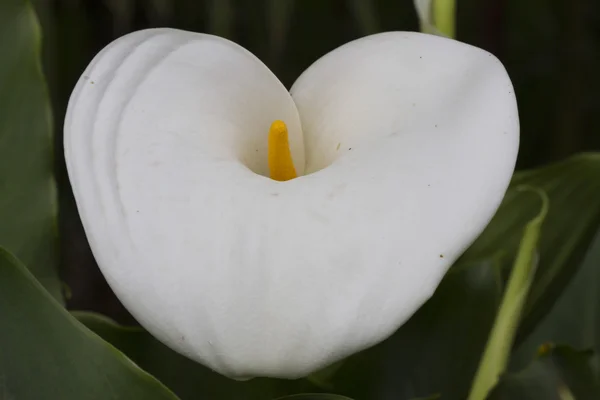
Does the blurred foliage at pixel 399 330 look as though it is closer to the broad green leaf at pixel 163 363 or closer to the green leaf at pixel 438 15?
the broad green leaf at pixel 163 363

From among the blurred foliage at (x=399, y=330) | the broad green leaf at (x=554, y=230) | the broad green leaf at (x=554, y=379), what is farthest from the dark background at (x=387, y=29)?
the broad green leaf at (x=554, y=379)

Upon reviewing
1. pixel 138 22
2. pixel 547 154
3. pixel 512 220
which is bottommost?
pixel 547 154

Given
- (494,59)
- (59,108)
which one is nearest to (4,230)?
(494,59)

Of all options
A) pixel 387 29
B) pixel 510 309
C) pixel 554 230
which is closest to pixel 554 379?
pixel 510 309

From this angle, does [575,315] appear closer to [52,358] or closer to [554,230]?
[554,230]

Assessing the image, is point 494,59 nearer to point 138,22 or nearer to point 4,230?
point 4,230

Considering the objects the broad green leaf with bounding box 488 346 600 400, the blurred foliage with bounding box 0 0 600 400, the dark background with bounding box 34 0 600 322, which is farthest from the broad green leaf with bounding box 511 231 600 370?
the dark background with bounding box 34 0 600 322
